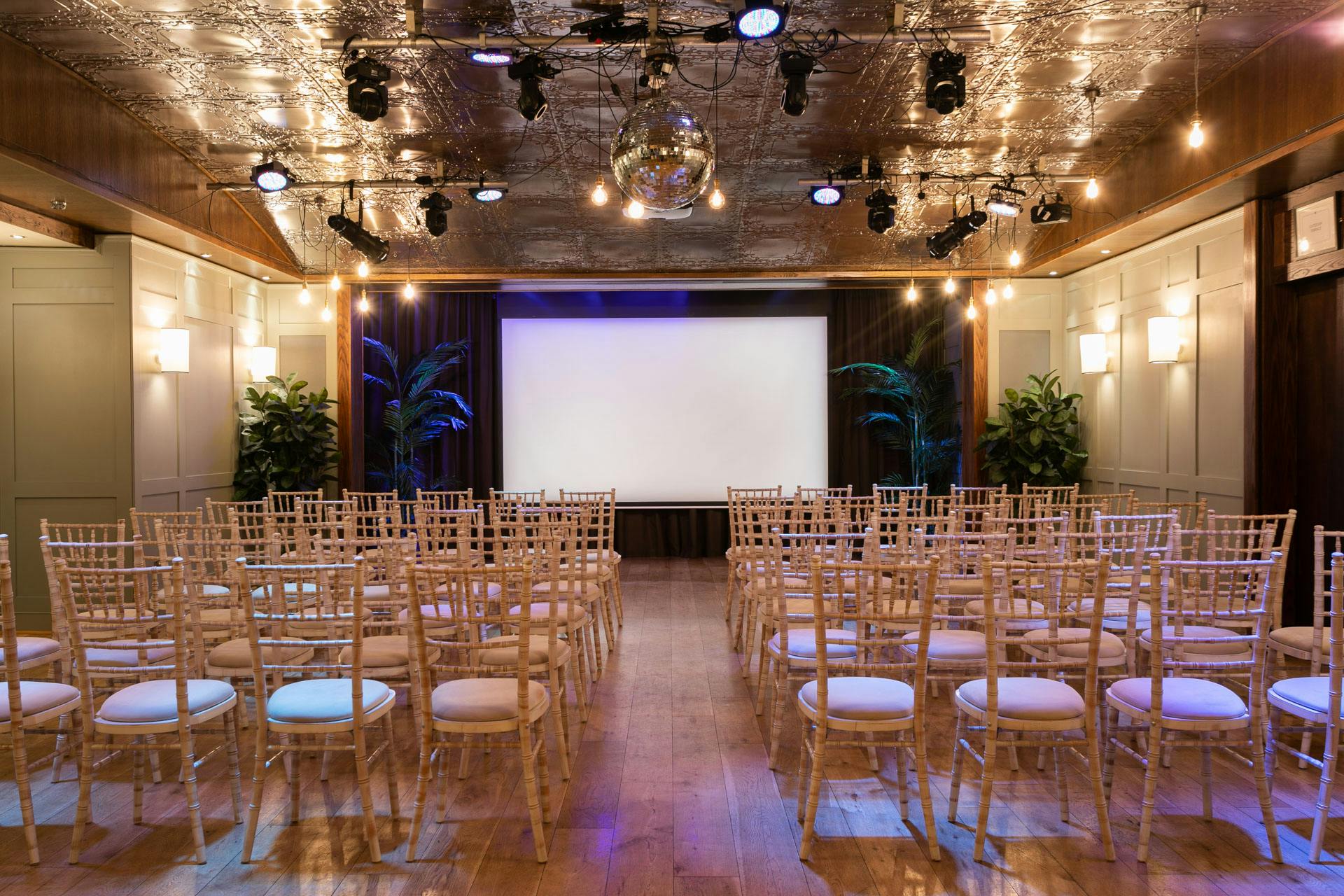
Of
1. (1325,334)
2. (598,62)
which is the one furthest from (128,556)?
(1325,334)

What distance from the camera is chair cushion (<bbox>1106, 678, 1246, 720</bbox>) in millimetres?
2959

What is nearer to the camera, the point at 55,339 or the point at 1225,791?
the point at 1225,791

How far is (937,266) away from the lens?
9.30 metres

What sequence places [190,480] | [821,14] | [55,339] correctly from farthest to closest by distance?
[190,480] < [55,339] < [821,14]

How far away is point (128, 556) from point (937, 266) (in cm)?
780

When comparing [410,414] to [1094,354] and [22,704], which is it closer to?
[22,704]

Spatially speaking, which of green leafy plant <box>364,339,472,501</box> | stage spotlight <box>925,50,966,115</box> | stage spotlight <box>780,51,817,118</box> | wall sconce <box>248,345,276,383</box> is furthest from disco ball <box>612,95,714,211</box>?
green leafy plant <box>364,339,472,501</box>

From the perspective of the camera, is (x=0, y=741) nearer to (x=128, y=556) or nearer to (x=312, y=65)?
(x=128, y=556)

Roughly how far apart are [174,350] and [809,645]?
606 cm

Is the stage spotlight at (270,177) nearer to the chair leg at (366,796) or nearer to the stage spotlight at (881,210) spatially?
the stage spotlight at (881,210)

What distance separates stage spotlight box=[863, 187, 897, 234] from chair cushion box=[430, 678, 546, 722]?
17.7ft

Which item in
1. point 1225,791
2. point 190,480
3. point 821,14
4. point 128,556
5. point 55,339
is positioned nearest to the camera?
point 1225,791

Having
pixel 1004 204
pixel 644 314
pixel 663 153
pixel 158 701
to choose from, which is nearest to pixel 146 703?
pixel 158 701

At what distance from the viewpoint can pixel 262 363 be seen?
9.02 m
